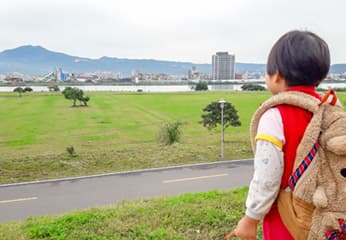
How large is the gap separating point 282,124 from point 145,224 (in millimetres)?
2023

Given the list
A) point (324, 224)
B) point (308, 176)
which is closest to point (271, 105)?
A: point (308, 176)

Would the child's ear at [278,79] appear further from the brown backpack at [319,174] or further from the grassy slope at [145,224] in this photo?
the grassy slope at [145,224]

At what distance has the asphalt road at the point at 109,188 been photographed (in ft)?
21.5

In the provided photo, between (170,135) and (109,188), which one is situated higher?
(170,135)

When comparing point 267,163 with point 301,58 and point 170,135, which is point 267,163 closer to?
point 301,58

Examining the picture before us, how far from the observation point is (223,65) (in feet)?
283

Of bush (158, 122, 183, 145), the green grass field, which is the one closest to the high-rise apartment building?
the green grass field

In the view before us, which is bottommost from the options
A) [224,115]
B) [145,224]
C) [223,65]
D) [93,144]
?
[93,144]

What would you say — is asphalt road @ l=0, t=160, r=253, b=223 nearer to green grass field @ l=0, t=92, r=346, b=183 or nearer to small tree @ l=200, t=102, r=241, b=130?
green grass field @ l=0, t=92, r=346, b=183

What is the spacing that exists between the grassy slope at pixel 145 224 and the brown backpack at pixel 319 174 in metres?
1.60

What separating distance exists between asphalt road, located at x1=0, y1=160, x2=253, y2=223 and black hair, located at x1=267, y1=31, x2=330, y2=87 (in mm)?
5858

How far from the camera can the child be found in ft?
3.77

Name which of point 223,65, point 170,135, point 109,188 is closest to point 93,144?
point 170,135

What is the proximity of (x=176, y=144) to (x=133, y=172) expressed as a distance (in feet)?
13.4
